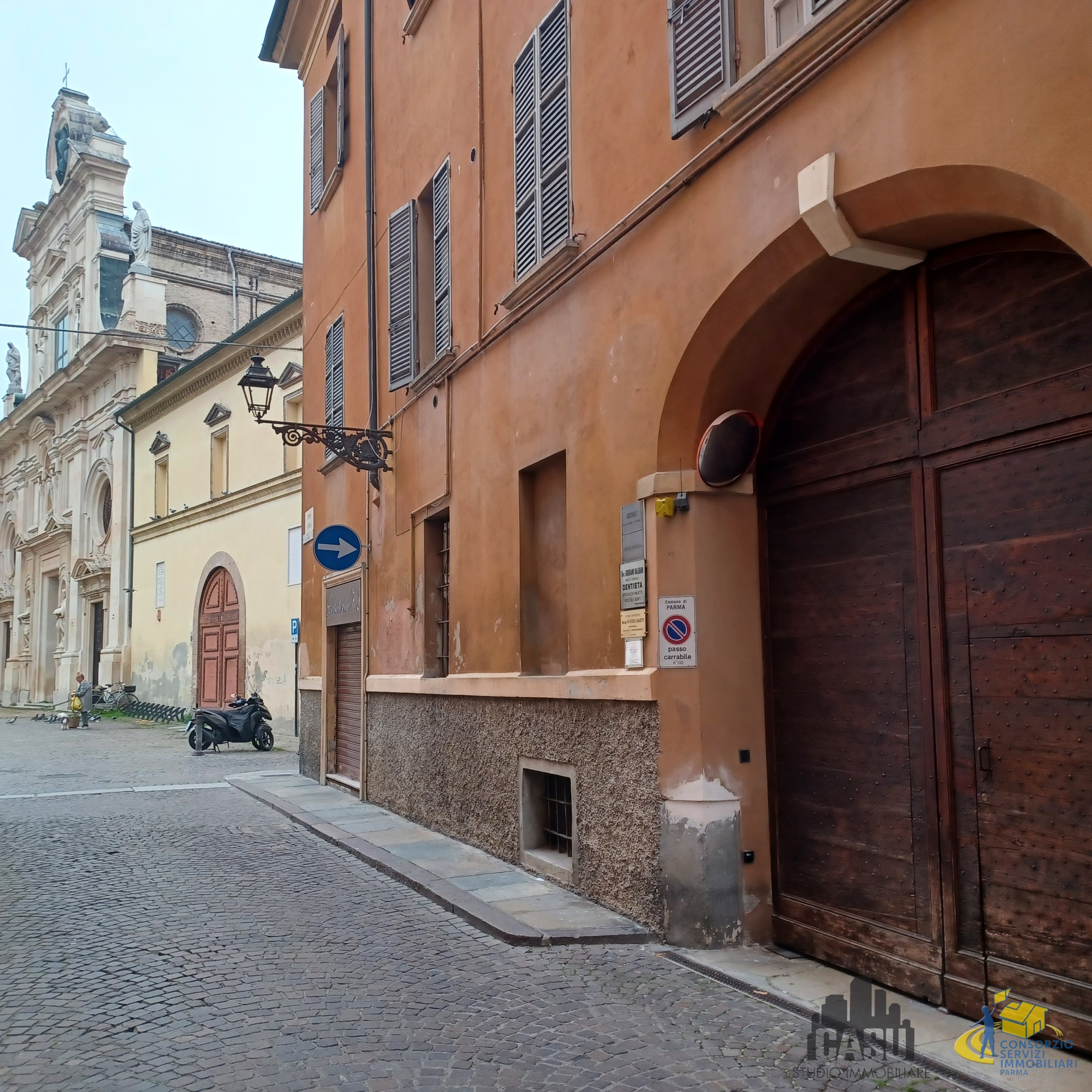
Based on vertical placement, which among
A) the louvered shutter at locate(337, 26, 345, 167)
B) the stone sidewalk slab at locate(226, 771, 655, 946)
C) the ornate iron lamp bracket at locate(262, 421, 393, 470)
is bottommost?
the stone sidewalk slab at locate(226, 771, 655, 946)

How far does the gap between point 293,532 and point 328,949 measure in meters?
16.4

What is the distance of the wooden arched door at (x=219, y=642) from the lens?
974 inches

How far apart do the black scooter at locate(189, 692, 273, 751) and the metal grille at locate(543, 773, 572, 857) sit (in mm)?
12967

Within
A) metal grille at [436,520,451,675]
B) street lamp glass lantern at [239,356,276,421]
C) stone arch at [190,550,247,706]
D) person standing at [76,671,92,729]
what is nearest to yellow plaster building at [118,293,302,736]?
stone arch at [190,550,247,706]

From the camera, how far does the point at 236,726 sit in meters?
19.9

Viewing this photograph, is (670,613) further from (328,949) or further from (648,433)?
(328,949)

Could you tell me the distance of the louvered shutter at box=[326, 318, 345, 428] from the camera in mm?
13648

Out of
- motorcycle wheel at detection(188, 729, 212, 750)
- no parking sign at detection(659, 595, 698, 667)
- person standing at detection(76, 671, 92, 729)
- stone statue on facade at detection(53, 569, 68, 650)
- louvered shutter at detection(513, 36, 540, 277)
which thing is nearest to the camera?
no parking sign at detection(659, 595, 698, 667)

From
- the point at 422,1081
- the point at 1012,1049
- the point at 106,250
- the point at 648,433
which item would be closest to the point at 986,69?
the point at 648,433

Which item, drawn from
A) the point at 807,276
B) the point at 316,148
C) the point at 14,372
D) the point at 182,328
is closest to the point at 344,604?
the point at 316,148

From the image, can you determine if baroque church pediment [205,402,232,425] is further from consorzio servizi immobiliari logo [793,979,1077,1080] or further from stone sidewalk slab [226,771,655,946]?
consorzio servizi immobiliari logo [793,979,1077,1080]

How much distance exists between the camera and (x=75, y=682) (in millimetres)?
35750

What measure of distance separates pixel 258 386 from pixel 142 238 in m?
25.5

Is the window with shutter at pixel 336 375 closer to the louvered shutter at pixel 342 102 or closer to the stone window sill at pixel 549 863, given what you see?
the louvered shutter at pixel 342 102
